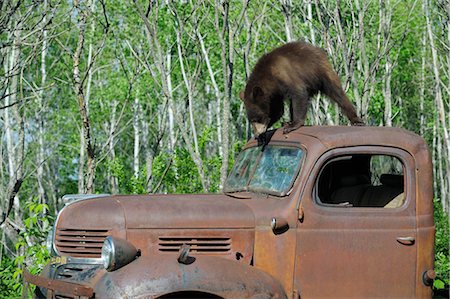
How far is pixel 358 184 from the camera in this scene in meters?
7.10

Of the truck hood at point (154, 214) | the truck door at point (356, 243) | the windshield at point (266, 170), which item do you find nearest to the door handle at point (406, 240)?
the truck door at point (356, 243)

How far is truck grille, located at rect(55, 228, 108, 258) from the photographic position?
621 centimetres

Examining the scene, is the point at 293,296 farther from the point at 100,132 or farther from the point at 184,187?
the point at 100,132

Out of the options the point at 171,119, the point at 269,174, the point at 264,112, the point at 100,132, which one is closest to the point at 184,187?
the point at 264,112

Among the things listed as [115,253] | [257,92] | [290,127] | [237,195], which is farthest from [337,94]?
[115,253]

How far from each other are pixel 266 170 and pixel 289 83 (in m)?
1.57

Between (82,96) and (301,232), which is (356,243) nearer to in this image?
(301,232)

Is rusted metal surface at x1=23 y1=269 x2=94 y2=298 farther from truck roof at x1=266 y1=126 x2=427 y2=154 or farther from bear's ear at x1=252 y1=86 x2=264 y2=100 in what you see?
bear's ear at x1=252 y1=86 x2=264 y2=100

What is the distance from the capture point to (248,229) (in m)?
6.35

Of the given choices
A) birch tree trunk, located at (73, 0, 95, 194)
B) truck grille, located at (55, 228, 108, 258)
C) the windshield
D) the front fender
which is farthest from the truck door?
birch tree trunk, located at (73, 0, 95, 194)

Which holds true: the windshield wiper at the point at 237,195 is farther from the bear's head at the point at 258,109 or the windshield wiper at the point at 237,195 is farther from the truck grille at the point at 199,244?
the bear's head at the point at 258,109

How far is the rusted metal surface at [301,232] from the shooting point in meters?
6.21

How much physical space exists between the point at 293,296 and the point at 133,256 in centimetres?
119

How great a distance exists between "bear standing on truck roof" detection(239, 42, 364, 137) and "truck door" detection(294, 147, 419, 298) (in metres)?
1.51
